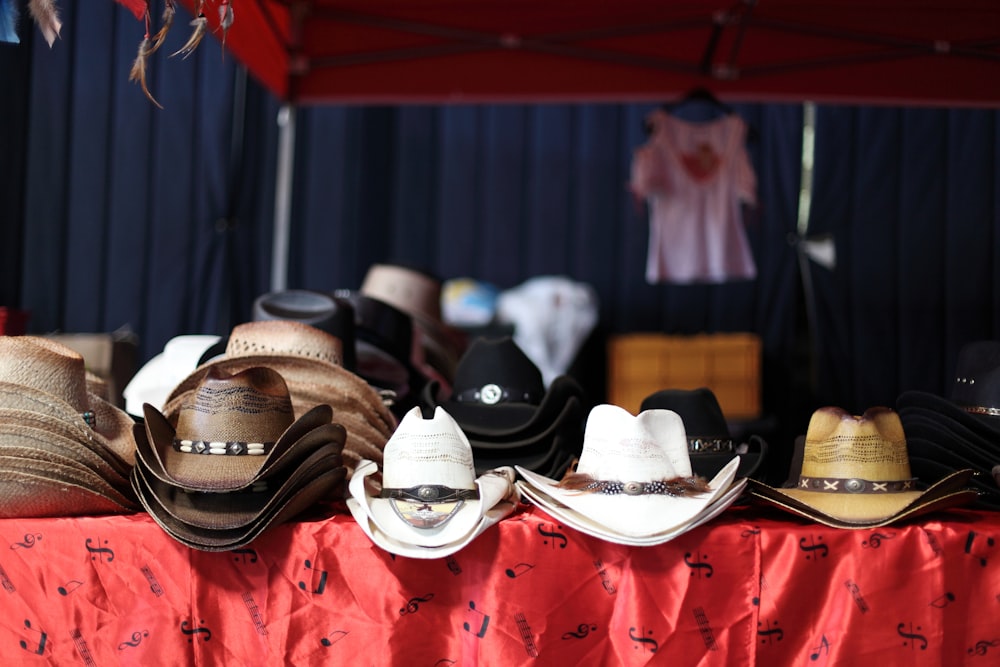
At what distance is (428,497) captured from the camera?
1906mm

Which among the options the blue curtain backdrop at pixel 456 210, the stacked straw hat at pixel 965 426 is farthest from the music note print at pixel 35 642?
the blue curtain backdrop at pixel 456 210

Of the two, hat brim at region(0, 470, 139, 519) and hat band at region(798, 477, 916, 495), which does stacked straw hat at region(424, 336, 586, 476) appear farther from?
hat brim at region(0, 470, 139, 519)

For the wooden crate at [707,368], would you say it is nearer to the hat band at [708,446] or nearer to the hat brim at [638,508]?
the hat band at [708,446]

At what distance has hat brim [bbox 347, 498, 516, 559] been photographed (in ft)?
6.02

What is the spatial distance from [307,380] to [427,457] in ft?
1.65

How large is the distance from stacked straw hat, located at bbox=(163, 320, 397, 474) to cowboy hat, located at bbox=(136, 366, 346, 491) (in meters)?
0.23

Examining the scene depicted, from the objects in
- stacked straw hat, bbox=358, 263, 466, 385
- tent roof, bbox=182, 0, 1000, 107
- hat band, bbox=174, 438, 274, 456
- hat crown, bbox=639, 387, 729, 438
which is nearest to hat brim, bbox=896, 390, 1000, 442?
hat crown, bbox=639, 387, 729, 438

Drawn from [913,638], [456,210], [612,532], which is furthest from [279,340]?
[456,210]

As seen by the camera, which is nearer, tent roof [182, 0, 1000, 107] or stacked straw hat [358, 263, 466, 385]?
stacked straw hat [358, 263, 466, 385]

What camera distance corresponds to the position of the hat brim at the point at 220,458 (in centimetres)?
185

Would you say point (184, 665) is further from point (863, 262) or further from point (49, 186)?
point (863, 262)

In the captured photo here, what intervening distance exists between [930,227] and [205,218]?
4345 millimetres

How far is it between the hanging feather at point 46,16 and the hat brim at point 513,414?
3.97ft

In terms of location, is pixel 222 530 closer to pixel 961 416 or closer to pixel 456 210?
pixel 961 416
